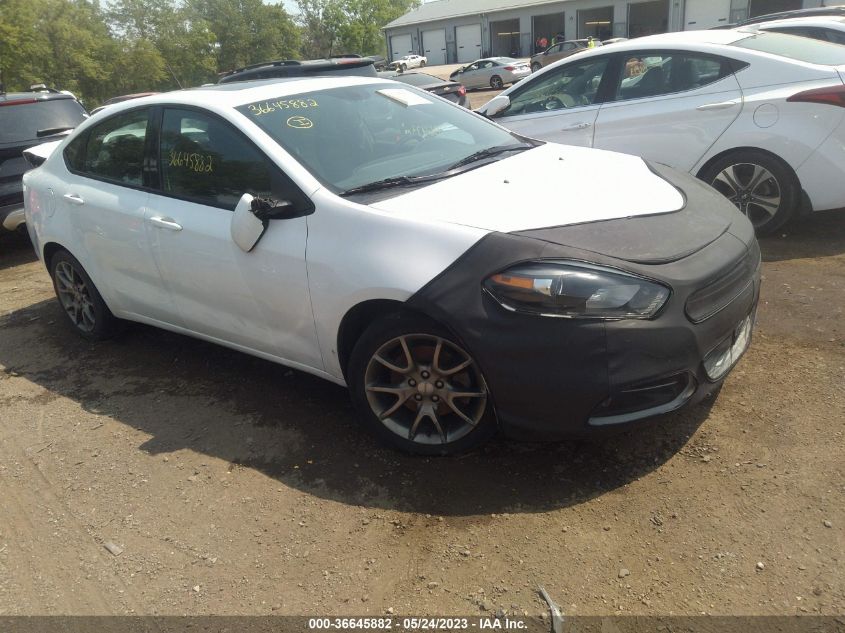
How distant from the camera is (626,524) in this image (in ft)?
8.49

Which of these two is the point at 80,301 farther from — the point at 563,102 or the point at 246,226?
the point at 563,102

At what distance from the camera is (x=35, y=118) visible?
773 centimetres

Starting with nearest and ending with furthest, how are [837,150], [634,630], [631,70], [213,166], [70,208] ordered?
[634,630], [213,166], [70,208], [837,150], [631,70]

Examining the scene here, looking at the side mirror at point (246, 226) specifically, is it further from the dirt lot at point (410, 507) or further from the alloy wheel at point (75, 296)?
the alloy wheel at point (75, 296)

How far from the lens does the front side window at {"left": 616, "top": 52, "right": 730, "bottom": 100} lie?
17.9 feet

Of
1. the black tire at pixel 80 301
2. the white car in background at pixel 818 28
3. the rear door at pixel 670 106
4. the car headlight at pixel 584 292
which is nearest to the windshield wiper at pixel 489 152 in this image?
the car headlight at pixel 584 292

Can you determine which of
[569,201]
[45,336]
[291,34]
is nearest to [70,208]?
[45,336]

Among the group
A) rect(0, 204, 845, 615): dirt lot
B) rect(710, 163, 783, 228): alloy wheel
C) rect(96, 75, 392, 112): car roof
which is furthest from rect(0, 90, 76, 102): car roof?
rect(710, 163, 783, 228): alloy wheel

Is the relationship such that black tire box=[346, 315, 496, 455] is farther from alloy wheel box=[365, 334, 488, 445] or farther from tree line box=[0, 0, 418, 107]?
tree line box=[0, 0, 418, 107]

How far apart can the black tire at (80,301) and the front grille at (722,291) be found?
3.72 m

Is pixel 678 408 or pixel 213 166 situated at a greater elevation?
pixel 213 166

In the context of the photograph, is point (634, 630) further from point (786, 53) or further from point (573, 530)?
point (786, 53)

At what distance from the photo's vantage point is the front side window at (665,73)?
215 inches

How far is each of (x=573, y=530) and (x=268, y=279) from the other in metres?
1.79
